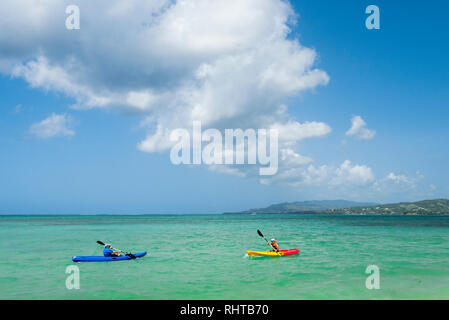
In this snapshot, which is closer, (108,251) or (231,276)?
(231,276)

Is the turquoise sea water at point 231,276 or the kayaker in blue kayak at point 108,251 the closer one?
the turquoise sea water at point 231,276

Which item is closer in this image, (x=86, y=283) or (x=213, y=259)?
(x=86, y=283)

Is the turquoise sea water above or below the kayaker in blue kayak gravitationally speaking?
below

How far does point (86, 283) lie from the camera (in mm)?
22141

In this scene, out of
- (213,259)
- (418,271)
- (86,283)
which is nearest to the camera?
(86,283)

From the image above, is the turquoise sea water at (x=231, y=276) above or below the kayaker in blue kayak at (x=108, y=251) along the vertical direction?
below

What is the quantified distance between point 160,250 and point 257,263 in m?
14.0

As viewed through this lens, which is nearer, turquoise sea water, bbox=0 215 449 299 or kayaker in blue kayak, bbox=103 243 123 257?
turquoise sea water, bbox=0 215 449 299

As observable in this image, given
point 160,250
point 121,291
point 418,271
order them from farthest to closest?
1. point 160,250
2. point 418,271
3. point 121,291

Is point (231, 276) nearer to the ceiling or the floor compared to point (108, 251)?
nearer to the floor
